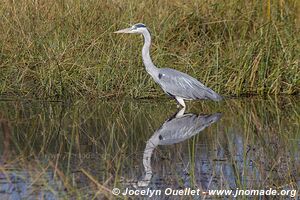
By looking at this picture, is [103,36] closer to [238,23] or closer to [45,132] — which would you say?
[238,23]

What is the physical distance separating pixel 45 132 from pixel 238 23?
4337mm

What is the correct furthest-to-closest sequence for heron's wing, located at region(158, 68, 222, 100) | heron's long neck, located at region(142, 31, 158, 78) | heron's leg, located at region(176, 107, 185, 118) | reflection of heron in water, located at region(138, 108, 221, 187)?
heron's long neck, located at region(142, 31, 158, 78)
heron's wing, located at region(158, 68, 222, 100)
heron's leg, located at region(176, 107, 185, 118)
reflection of heron in water, located at region(138, 108, 221, 187)

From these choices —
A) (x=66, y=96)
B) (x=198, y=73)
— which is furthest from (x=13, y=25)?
(x=198, y=73)

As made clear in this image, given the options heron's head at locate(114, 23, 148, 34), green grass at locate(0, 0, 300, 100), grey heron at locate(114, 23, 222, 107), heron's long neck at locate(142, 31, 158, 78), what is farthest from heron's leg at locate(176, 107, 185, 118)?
heron's head at locate(114, 23, 148, 34)

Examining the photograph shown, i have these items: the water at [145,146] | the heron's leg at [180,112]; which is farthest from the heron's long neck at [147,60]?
the heron's leg at [180,112]

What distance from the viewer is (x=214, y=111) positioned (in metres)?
9.93

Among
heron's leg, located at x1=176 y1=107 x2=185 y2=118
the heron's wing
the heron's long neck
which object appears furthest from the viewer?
the heron's long neck

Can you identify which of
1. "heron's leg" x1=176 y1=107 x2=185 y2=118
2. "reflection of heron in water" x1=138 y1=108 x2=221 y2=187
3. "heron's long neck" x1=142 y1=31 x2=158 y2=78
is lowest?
"heron's leg" x1=176 y1=107 x2=185 y2=118

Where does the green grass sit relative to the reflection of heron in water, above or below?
above

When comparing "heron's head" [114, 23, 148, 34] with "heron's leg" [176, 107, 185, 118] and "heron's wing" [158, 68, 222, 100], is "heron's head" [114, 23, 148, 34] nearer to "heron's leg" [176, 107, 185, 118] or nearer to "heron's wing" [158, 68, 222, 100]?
"heron's wing" [158, 68, 222, 100]

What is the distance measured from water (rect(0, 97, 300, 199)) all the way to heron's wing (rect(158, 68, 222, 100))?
19cm

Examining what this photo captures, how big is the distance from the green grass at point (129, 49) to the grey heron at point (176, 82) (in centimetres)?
52

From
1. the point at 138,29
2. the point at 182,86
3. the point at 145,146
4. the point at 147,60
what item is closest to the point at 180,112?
the point at 182,86

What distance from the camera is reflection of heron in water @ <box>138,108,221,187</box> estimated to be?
7730 mm
